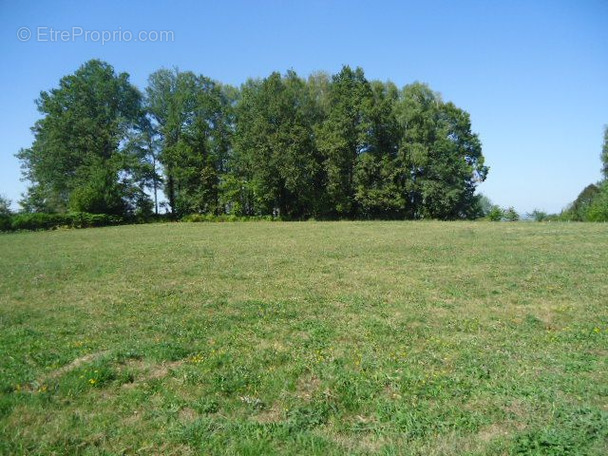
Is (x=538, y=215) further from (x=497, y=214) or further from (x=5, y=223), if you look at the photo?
(x=5, y=223)

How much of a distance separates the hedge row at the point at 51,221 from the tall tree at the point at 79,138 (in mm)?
3150

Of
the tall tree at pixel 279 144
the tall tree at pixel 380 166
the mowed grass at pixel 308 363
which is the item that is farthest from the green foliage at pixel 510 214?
the mowed grass at pixel 308 363

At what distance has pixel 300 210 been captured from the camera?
169 ft

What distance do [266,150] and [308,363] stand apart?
42810mm

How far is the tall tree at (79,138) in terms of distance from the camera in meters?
48.2

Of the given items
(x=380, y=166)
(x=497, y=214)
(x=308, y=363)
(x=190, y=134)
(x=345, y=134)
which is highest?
(x=190, y=134)

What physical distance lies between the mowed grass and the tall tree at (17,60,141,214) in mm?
39794

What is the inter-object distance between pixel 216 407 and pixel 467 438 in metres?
2.97

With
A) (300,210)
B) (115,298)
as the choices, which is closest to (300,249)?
(115,298)

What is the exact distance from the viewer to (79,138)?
49.2 m

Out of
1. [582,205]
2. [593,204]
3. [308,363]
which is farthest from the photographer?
[582,205]

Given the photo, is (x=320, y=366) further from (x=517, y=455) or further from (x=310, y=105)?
(x=310, y=105)

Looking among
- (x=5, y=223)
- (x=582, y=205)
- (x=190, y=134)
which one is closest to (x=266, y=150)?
(x=190, y=134)

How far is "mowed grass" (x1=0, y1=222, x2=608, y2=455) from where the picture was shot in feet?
13.7
